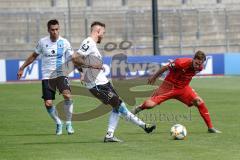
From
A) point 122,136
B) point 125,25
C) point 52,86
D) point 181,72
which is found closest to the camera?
point 122,136

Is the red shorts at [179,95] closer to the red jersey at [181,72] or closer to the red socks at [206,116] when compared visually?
the red jersey at [181,72]

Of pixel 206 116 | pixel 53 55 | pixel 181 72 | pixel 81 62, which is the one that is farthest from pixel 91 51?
pixel 206 116

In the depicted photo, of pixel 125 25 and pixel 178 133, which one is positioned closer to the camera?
pixel 178 133

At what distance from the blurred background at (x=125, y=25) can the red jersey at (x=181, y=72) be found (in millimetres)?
22748

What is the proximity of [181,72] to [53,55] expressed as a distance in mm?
2617

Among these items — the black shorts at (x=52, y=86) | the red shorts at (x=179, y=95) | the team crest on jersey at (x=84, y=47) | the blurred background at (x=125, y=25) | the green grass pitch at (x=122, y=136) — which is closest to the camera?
the green grass pitch at (x=122, y=136)

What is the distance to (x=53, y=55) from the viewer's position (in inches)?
589

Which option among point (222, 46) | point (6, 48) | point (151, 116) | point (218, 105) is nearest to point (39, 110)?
point (151, 116)

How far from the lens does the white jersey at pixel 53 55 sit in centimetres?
1494

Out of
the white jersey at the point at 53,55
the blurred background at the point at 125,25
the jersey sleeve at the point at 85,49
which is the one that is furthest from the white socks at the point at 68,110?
the blurred background at the point at 125,25

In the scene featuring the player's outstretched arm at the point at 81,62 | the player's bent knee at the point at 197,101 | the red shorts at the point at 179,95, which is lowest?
the player's bent knee at the point at 197,101

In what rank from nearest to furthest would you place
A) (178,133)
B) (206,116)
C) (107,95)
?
(107,95)
(178,133)
(206,116)

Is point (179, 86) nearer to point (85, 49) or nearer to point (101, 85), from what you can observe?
point (101, 85)

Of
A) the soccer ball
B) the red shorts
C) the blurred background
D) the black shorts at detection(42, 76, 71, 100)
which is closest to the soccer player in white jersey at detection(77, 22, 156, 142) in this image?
the soccer ball
